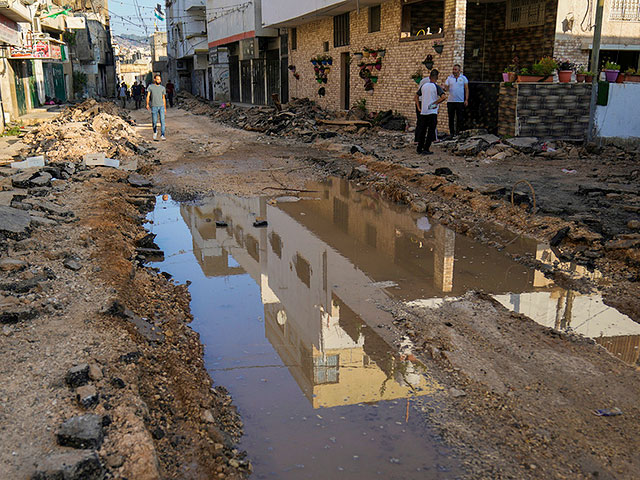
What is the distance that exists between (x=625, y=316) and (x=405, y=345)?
6.73ft

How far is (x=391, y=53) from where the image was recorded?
1892cm

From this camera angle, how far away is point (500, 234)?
7598 millimetres

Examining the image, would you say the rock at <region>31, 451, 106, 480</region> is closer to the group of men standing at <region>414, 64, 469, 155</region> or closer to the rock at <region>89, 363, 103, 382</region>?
the rock at <region>89, 363, 103, 382</region>

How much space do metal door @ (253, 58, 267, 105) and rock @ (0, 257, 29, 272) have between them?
29.9 m

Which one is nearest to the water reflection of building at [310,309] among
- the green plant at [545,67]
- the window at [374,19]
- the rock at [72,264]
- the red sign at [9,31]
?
the rock at [72,264]

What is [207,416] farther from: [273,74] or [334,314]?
[273,74]

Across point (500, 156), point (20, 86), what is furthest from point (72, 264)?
point (20, 86)

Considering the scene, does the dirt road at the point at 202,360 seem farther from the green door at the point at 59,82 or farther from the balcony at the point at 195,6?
the balcony at the point at 195,6

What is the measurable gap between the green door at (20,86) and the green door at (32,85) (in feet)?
6.97

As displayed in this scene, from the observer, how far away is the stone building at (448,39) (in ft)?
52.5

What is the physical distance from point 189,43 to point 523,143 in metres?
44.6

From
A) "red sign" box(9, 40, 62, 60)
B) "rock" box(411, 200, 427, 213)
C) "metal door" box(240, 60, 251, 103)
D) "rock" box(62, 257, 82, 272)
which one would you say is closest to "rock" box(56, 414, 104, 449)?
"rock" box(62, 257, 82, 272)

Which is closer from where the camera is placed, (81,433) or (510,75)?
(81,433)

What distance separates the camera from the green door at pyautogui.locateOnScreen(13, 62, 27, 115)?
2596 cm
